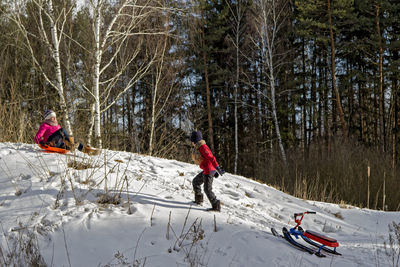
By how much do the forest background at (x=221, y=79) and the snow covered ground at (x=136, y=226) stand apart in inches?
77.4

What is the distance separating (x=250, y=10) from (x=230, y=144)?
10.4 metres

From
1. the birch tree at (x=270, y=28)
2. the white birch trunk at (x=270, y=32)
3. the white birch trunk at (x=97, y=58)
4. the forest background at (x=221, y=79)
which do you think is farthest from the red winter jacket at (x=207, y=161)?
the birch tree at (x=270, y=28)

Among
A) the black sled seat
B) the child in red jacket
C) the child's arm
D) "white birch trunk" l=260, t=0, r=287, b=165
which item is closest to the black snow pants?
the child in red jacket

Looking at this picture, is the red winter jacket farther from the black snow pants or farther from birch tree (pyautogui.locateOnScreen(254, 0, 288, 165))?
birch tree (pyautogui.locateOnScreen(254, 0, 288, 165))

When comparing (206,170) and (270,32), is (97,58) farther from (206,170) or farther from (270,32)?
(270,32)

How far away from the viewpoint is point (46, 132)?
5.43 m

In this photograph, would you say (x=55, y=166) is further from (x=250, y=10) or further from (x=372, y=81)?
(x=372, y=81)

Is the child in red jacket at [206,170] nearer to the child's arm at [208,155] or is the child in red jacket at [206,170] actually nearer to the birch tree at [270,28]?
the child's arm at [208,155]

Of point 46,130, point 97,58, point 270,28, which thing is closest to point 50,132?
point 46,130

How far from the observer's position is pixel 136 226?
3.17 metres

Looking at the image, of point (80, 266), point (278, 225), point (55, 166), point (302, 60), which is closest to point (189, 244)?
point (80, 266)

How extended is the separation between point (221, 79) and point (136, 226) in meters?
15.9

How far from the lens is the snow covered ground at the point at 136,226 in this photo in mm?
2754

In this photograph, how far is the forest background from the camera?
7.32 metres
